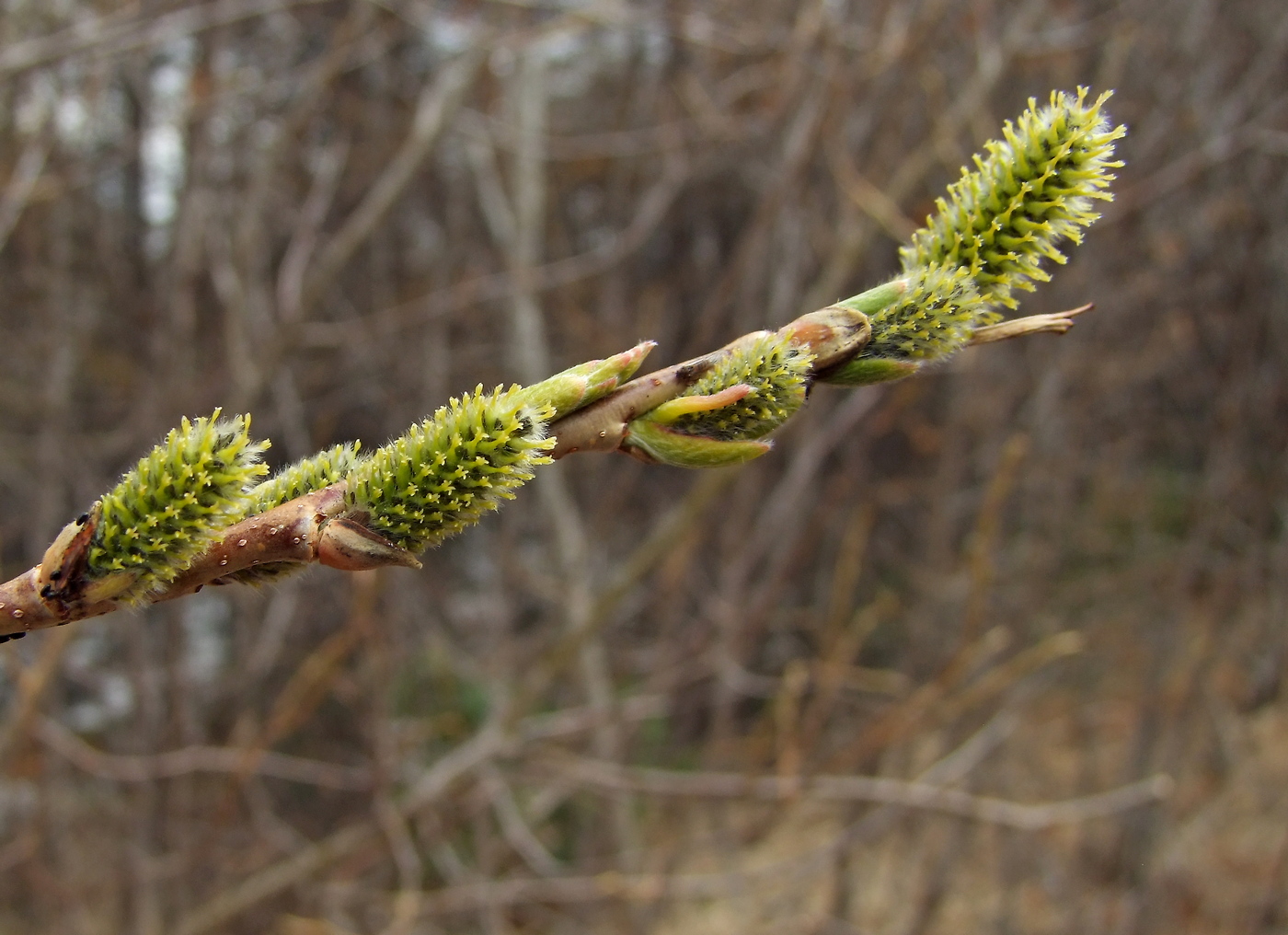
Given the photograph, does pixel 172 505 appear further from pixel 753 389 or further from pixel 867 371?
pixel 867 371

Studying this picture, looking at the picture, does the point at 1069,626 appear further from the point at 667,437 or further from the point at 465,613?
the point at 667,437

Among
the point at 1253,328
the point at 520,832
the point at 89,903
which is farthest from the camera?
the point at 1253,328

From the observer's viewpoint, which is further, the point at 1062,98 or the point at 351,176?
the point at 351,176

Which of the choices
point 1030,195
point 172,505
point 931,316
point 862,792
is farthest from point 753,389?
point 862,792

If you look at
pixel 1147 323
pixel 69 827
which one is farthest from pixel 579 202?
pixel 69 827

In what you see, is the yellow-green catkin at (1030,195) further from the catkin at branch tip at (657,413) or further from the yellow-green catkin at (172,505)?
the yellow-green catkin at (172,505)

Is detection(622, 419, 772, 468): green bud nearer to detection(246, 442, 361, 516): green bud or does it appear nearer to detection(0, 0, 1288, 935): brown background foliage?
detection(246, 442, 361, 516): green bud

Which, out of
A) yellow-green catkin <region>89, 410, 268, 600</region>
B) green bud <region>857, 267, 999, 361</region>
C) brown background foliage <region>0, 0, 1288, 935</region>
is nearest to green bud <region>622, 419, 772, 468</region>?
green bud <region>857, 267, 999, 361</region>
